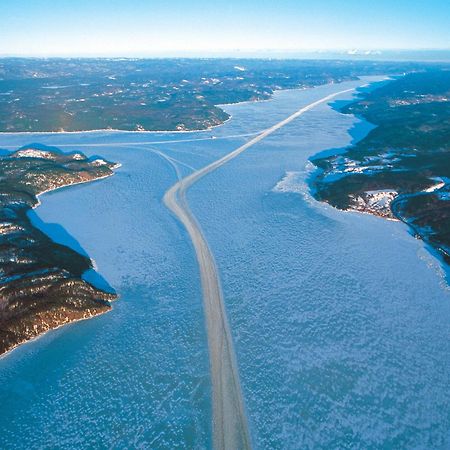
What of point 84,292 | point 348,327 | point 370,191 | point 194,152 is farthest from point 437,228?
point 194,152

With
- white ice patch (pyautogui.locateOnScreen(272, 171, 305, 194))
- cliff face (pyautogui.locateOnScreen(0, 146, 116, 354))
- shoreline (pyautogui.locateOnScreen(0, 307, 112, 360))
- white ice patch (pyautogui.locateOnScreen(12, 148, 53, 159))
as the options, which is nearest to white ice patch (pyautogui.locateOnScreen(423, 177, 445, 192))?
white ice patch (pyautogui.locateOnScreen(272, 171, 305, 194))

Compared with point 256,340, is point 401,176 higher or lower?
higher

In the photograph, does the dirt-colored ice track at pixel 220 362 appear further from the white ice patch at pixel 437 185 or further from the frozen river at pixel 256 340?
the white ice patch at pixel 437 185

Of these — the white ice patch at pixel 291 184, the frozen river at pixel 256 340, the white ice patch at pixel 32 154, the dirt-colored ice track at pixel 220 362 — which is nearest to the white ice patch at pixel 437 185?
the frozen river at pixel 256 340

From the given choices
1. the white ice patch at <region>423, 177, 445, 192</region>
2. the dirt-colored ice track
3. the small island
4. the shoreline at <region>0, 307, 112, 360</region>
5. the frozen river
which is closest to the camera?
the dirt-colored ice track

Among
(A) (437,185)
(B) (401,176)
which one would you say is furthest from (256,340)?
(B) (401,176)

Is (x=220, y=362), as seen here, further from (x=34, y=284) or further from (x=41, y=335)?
(x=34, y=284)

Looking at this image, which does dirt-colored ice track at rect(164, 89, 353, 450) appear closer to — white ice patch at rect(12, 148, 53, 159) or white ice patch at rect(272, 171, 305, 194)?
white ice patch at rect(272, 171, 305, 194)
